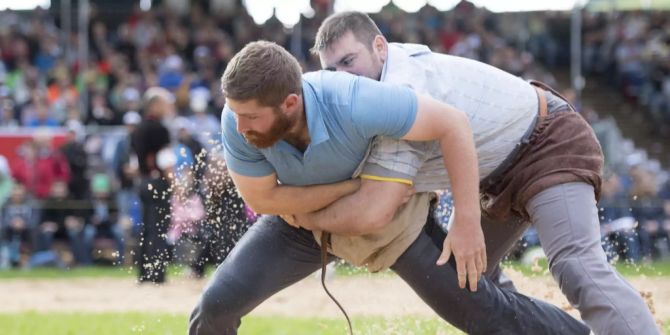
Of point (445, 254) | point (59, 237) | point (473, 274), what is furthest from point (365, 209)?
point (59, 237)

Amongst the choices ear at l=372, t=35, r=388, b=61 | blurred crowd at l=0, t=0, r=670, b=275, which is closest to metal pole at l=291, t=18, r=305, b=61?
blurred crowd at l=0, t=0, r=670, b=275

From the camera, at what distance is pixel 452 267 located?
4.79 metres

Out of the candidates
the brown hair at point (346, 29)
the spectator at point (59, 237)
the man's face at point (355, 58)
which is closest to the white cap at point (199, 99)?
the spectator at point (59, 237)

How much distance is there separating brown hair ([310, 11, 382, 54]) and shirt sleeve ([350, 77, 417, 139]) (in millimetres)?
535

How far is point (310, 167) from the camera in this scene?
186 inches

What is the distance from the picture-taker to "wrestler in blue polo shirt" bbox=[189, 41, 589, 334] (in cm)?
448

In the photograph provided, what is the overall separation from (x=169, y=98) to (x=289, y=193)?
11485mm

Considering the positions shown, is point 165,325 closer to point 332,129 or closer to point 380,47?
point 380,47

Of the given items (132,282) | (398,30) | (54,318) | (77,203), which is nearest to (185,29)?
(398,30)

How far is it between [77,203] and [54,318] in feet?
19.4

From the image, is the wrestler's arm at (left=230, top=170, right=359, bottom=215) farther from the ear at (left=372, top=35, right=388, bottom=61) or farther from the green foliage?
the green foliage

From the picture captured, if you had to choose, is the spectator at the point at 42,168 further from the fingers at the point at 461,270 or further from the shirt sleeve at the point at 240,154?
the fingers at the point at 461,270

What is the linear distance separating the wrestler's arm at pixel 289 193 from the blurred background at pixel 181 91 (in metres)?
3.44

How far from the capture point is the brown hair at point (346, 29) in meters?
5.07
